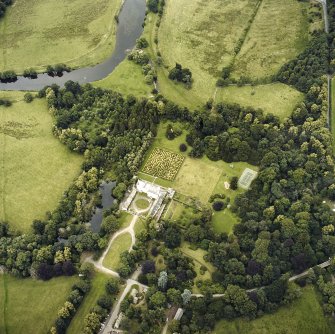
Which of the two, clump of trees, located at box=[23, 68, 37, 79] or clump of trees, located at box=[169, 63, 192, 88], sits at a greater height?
clump of trees, located at box=[169, 63, 192, 88]

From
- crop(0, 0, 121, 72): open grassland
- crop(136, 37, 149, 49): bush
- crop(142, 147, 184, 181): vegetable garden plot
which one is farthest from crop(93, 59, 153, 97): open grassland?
crop(142, 147, 184, 181): vegetable garden plot

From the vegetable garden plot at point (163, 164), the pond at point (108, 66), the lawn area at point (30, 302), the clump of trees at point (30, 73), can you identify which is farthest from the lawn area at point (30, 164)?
the vegetable garden plot at point (163, 164)

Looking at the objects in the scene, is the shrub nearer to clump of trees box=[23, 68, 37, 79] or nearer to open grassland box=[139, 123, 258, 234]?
clump of trees box=[23, 68, 37, 79]

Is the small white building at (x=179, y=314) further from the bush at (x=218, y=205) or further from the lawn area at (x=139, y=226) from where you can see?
the bush at (x=218, y=205)

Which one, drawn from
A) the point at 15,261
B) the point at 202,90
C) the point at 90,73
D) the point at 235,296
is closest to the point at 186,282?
the point at 235,296

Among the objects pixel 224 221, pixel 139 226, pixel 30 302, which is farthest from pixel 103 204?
pixel 224 221

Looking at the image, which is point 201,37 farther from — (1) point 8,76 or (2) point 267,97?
(1) point 8,76

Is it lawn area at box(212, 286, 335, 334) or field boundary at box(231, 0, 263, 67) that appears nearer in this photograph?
lawn area at box(212, 286, 335, 334)
